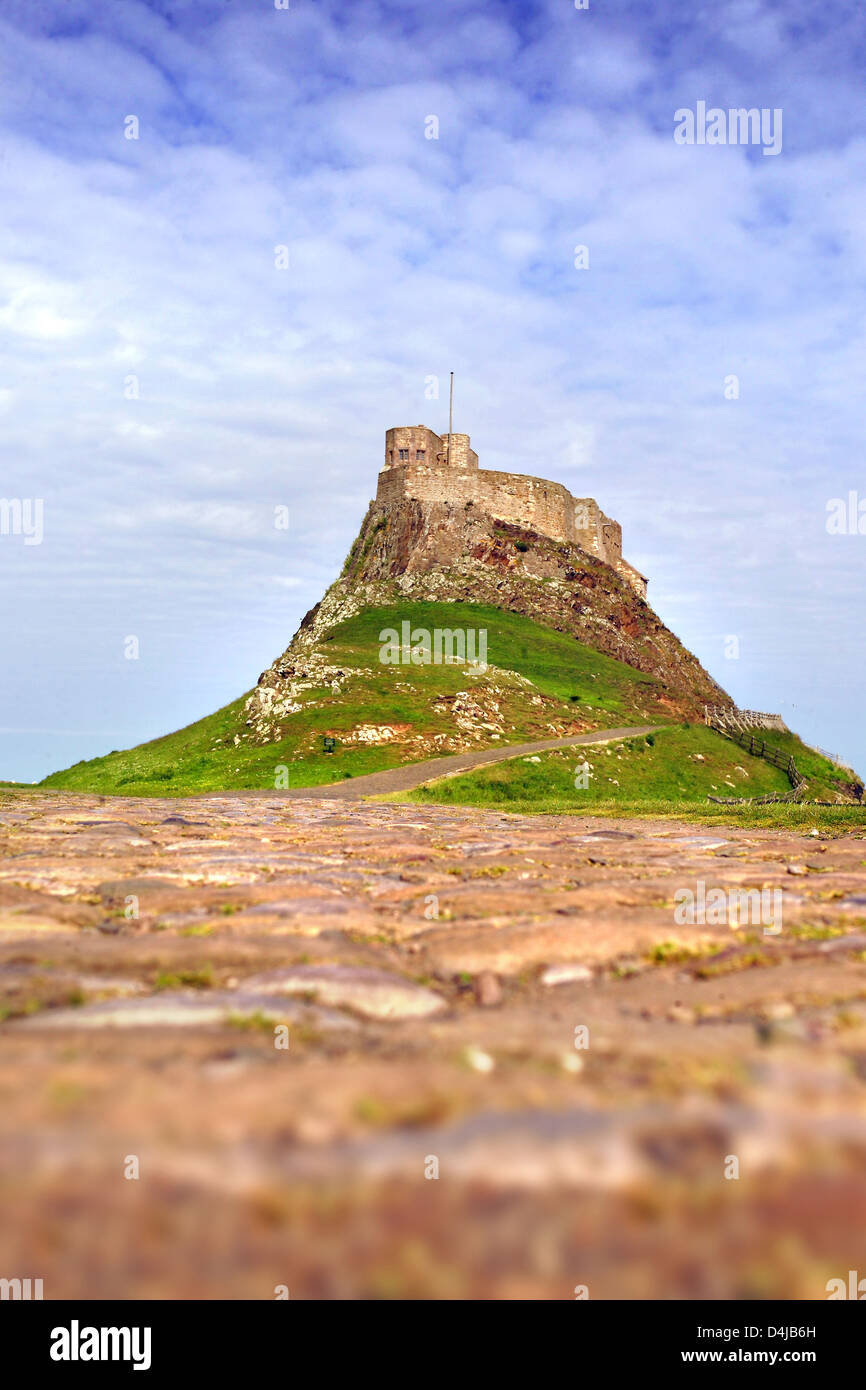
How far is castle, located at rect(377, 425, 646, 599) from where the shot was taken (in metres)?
57.4

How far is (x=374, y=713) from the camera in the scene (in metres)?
31.5

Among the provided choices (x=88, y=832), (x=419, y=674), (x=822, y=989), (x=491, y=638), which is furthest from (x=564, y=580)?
(x=822, y=989)

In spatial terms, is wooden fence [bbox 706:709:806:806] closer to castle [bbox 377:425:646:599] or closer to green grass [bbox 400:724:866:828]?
green grass [bbox 400:724:866:828]

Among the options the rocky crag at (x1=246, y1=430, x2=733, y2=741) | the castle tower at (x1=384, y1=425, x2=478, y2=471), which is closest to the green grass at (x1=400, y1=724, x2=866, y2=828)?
the rocky crag at (x1=246, y1=430, x2=733, y2=741)

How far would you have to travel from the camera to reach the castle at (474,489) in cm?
5744

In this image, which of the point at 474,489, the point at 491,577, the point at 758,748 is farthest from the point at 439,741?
the point at 474,489

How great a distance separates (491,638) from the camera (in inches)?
1806

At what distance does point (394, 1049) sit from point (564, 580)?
184 feet

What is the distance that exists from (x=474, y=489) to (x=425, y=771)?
3430 cm

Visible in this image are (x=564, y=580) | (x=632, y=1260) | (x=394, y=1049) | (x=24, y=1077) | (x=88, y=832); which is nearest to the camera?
(x=632, y=1260)

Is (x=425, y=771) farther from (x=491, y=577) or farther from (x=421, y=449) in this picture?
(x=421, y=449)

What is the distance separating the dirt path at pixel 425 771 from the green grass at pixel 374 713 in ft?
2.99

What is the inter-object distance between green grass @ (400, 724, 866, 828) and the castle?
945 inches
